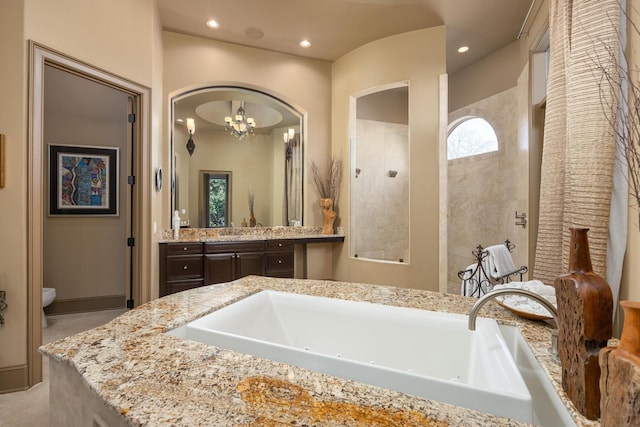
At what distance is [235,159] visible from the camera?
13.8ft

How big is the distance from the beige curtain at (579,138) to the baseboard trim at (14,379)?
3.40 m

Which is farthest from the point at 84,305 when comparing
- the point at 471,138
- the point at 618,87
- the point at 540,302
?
the point at 471,138

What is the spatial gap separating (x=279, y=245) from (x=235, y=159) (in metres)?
1.35

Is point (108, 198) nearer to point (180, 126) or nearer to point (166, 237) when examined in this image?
point (166, 237)

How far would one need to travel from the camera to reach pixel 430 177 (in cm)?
357

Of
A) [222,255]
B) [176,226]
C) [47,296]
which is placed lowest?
[47,296]

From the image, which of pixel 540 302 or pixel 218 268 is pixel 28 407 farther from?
pixel 540 302

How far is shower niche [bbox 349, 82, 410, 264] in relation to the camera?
12.6 feet

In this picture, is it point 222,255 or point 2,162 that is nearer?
point 2,162

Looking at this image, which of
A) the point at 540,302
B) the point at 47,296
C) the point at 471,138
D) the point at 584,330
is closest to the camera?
the point at 584,330

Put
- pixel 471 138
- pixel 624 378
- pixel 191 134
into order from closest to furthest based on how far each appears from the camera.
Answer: pixel 624 378
pixel 191 134
pixel 471 138

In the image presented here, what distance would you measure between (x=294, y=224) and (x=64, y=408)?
11.3 feet

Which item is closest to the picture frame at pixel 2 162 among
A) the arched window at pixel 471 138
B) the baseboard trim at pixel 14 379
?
the baseboard trim at pixel 14 379

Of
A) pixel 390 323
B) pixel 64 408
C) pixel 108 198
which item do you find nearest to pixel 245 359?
pixel 64 408
